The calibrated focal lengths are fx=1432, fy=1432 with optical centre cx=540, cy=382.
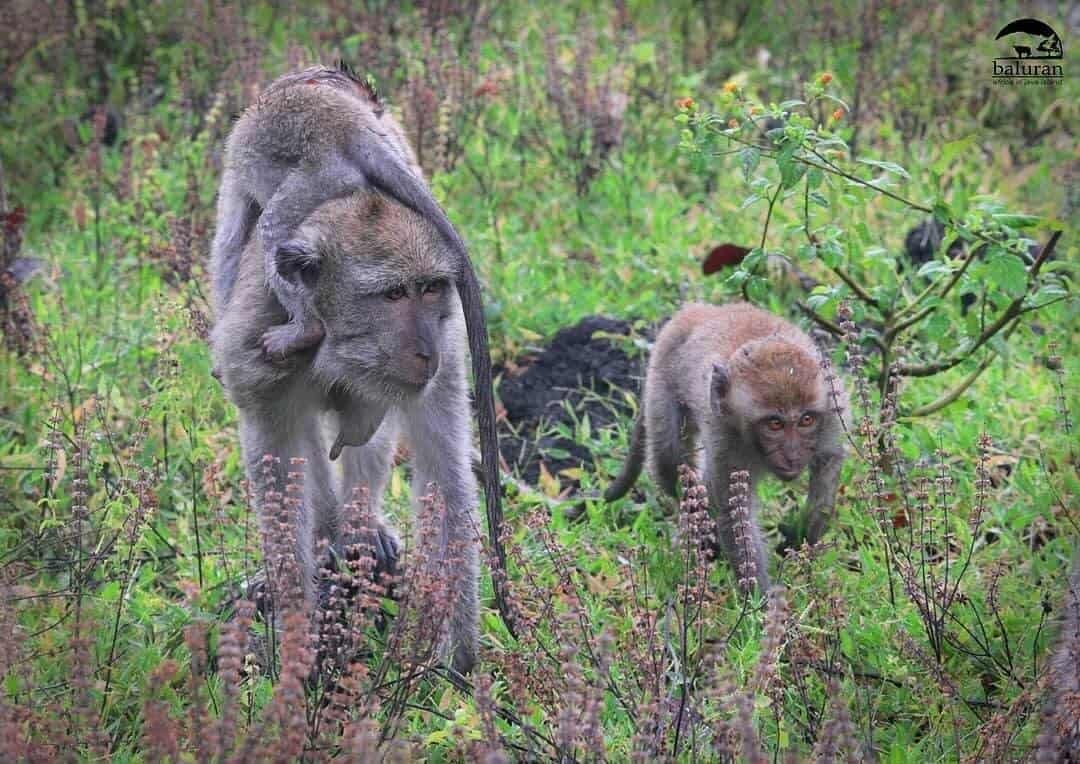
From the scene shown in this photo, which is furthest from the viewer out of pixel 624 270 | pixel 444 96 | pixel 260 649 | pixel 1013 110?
pixel 1013 110

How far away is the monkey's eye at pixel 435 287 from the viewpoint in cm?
461

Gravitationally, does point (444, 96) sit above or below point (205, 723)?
above

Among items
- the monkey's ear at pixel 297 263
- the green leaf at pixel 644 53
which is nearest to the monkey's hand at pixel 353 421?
the monkey's ear at pixel 297 263

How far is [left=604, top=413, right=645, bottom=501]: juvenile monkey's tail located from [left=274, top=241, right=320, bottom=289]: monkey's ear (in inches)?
80.9

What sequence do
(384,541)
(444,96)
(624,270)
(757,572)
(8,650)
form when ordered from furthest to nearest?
1. (444,96)
2. (624,270)
3. (384,541)
4. (757,572)
5. (8,650)

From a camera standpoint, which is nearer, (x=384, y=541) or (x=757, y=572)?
(x=757, y=572)

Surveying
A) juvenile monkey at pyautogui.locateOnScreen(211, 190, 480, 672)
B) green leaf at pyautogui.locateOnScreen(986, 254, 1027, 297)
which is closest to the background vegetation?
green leaf at pyautogui.locateOnScreen(986, 254, 1027, 297)

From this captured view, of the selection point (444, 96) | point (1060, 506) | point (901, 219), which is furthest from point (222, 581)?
point (901, 219)

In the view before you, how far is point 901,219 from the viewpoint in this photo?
8148mm

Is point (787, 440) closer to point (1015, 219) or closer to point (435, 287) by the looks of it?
point (1015, 219)

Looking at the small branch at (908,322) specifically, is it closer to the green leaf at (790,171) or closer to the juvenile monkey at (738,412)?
the juvenile monkey at (738,412)

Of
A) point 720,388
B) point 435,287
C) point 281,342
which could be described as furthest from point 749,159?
A: point 281,342

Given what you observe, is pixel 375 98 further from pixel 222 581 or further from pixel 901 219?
pixel 901 219

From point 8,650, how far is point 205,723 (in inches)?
27.9
